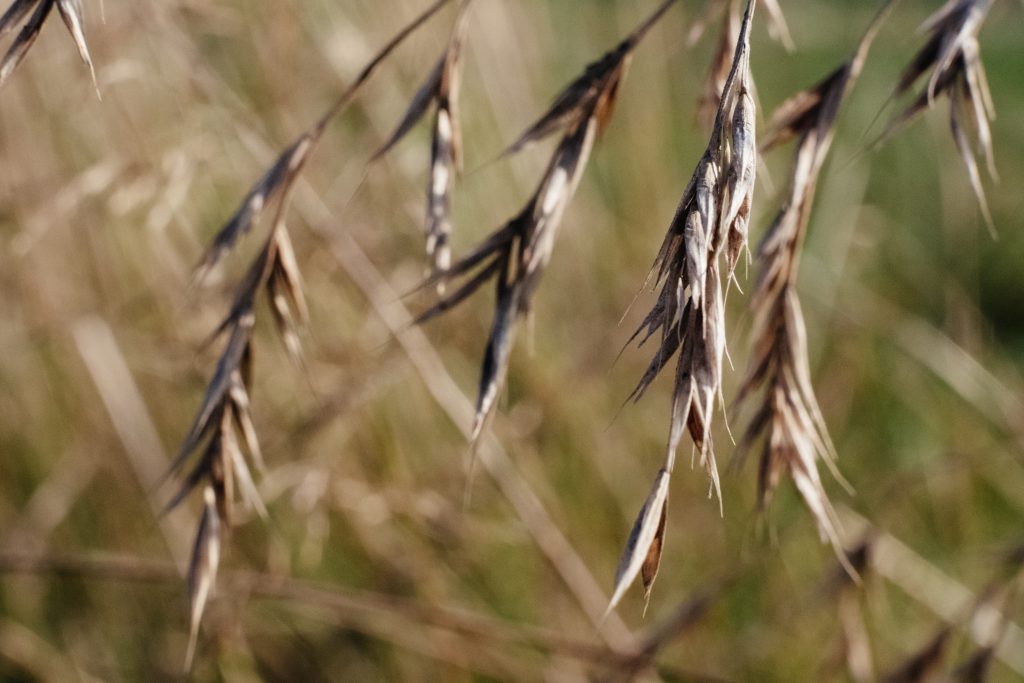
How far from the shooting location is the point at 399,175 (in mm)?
1745

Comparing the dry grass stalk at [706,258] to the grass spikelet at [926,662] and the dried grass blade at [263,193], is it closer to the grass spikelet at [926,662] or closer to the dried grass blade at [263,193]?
the dried grass blade at [263,193]

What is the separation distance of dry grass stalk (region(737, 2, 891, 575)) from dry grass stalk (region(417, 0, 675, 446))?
0.13 metres

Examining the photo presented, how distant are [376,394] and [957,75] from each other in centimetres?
97

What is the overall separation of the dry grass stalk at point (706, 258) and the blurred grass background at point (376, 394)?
820 millimetres

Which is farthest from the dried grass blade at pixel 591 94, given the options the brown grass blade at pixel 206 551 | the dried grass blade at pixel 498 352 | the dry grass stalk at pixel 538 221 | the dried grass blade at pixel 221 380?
the brown grass blade at pixel 206 551

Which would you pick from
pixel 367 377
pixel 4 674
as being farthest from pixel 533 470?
pixel 4 674

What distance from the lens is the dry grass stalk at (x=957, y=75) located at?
711 mm

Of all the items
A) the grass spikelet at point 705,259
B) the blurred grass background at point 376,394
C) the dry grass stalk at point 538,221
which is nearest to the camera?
the grass spikelet at point 705,259

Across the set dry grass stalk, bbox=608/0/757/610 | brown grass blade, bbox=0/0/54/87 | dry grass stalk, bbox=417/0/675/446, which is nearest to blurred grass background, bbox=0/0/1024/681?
dry grass stalk, bbox=417/0/675/446

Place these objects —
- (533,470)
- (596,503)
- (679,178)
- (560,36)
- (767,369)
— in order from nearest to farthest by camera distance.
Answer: (767,369)
(533,470)
(596,503)
(679,178)
(560,36)

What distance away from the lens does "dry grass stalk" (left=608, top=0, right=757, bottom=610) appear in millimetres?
508

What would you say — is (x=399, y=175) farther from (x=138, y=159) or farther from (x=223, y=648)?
(x=223, y=648)

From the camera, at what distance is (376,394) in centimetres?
156

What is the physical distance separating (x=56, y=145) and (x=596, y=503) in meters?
1.19
